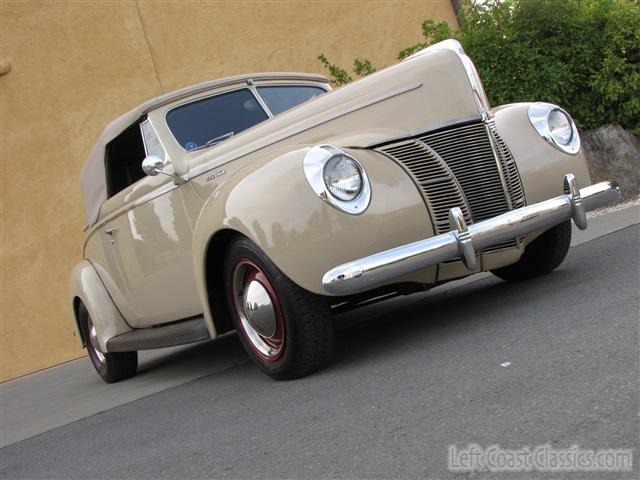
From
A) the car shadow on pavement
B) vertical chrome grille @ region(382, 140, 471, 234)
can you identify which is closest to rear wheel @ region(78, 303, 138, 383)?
the car shadow on pavement

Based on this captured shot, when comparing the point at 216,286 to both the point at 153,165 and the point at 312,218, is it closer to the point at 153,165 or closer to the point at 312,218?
the point at 153,165

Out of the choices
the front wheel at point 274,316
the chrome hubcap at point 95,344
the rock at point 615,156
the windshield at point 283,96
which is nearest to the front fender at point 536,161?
the front wheel at point 274,316

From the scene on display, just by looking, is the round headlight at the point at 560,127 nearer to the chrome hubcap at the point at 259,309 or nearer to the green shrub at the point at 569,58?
the chrome hubcap at the point at 259,309

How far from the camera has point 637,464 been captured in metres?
2.00

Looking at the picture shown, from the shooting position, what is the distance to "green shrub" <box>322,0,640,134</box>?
26.4 feet

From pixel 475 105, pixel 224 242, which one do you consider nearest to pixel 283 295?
pixel 224 242

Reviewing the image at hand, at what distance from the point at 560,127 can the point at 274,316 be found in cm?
196

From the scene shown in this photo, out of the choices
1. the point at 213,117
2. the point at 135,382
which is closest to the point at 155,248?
the point at 213,117

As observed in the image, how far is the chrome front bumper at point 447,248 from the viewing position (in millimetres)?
3383

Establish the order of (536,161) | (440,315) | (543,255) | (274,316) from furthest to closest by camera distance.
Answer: (543,255) < (440,315) < (536,161) < (274,316)

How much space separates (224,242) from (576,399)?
206 cm

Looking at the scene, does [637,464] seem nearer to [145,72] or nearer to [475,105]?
[475,105]

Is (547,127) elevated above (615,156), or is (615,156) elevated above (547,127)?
(547,127)

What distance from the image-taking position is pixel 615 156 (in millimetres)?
8117
